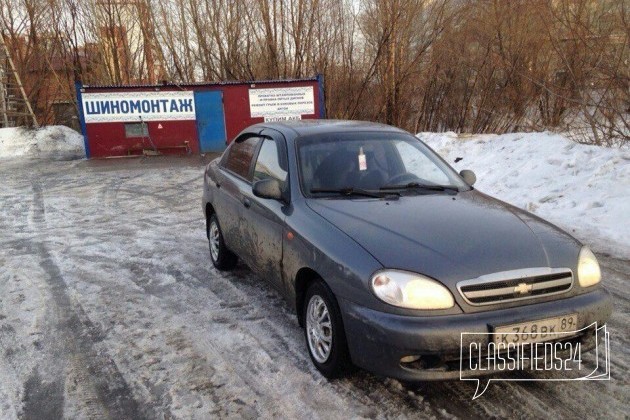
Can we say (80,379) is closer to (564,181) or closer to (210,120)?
(564,181)

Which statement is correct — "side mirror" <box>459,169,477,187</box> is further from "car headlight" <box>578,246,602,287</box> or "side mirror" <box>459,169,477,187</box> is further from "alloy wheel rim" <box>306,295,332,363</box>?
"alloy wheel rim" <box>306,295,332,363</box>

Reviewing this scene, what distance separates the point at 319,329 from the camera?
320 centimetres

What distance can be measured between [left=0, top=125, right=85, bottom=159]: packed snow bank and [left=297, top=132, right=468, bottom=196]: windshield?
1465 cm

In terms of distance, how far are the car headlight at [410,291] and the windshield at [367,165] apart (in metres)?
1.15

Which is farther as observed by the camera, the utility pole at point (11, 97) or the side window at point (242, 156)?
the utility pole at point (11, 97)

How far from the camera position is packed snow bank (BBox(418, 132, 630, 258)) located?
19.6ft

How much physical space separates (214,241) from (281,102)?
11431mm

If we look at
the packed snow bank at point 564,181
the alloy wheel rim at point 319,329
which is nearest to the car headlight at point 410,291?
the alloy wheel rim at point 319,329

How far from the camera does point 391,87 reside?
1658cm

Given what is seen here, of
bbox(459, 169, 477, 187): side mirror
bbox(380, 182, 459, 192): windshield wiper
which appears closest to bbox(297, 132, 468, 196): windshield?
bbox(380, 182, 459, 192): windshield wiper

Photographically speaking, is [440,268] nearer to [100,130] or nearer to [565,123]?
[565,123]

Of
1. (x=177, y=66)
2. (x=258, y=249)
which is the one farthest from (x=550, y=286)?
(x=177, y=66)

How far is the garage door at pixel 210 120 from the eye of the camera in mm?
16000

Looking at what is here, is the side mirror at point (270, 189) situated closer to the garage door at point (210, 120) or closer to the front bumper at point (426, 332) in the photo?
the front bumper at point (426, 332)
